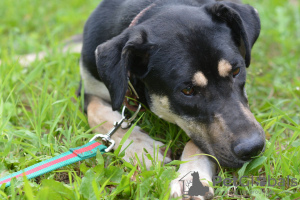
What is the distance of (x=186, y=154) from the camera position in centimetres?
306

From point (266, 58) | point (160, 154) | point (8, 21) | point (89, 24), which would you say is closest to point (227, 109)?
point (160, 154)

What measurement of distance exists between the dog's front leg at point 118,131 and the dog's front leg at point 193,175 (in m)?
0.22

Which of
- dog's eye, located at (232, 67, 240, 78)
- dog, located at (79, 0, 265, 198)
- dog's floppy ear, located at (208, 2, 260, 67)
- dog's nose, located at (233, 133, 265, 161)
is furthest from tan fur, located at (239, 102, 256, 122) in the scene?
dog's floppy ear, located at (208, 2, 260, 67)

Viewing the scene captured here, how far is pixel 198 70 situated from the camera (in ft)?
9.55

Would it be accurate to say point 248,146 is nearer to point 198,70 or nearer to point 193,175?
point 193,175

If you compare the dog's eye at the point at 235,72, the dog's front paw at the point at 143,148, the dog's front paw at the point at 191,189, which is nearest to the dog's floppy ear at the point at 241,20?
the dog's eye at the point at 235,72

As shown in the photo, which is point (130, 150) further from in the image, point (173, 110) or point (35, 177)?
point (35, 177)

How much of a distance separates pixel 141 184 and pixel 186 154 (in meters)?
0.61

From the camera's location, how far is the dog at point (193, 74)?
2.83 metres

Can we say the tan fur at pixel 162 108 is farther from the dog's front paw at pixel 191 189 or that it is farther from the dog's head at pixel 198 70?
the dog's front paw at pixel 191 189

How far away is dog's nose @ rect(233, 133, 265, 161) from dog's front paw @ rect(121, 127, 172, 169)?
1.96 feet

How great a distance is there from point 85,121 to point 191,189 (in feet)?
5.01


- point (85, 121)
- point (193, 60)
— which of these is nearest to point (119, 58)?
point (193, 60)

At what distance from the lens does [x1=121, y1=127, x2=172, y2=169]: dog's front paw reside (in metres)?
3.05
